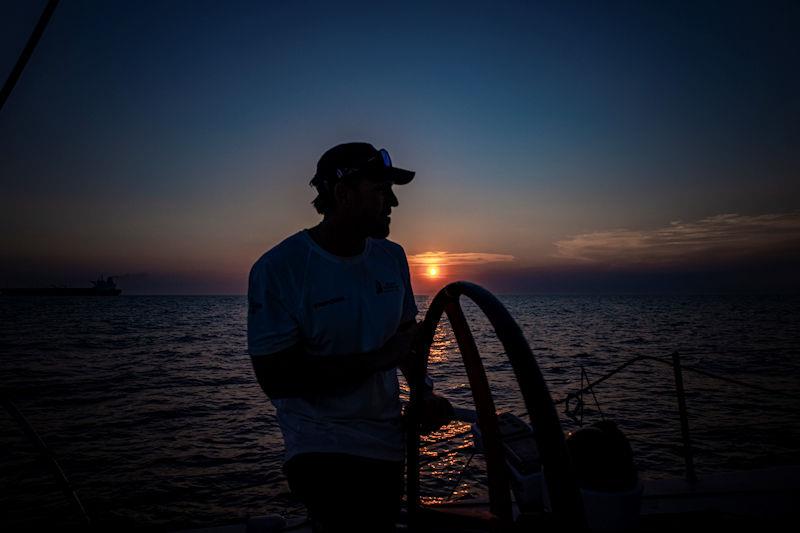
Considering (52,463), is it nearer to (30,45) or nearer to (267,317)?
(267,317)

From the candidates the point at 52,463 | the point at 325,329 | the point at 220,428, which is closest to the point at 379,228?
the point at 325,329

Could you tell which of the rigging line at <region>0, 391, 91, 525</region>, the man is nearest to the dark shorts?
the man

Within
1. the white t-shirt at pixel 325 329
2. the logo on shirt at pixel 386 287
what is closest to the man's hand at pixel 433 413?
the white t-shirt at pixel 325 329

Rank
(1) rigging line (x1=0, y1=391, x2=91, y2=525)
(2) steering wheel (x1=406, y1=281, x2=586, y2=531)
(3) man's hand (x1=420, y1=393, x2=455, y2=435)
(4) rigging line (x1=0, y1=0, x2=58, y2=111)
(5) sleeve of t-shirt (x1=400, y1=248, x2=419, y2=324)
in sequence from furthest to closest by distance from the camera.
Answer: (1) rigging line (x1=0, y1=391, x2=91, y2=525) → (5) sleeve of t-shirt (x1=400, y1=248, x2=419, y2=324) → (3) man's hand (x1=420, y1=393, x2=455, y2=435) → (4) rigging line (x1=0, y1=0, x2=58, y2=111) → (2) steering wheel (x1=406, y1=281, x2=586, y2=531)

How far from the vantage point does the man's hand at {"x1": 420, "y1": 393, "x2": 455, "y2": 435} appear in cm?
230

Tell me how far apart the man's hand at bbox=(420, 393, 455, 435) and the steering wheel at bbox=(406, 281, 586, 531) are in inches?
1.5

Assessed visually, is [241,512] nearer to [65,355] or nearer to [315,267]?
[315,267]

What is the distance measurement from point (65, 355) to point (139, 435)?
21.5 metres

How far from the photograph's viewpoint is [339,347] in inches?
80.6

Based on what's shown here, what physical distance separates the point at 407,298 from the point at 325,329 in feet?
2.17

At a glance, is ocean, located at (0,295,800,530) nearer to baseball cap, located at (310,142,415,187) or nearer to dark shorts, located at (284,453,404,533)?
dark shorts, located at (284,453,404,533)

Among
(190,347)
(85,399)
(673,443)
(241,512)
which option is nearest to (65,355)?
(190,347)

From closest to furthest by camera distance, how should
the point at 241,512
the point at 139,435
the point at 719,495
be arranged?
the point at 719,495
the point at 241,512
the point at 139,435

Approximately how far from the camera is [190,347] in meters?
33.4
